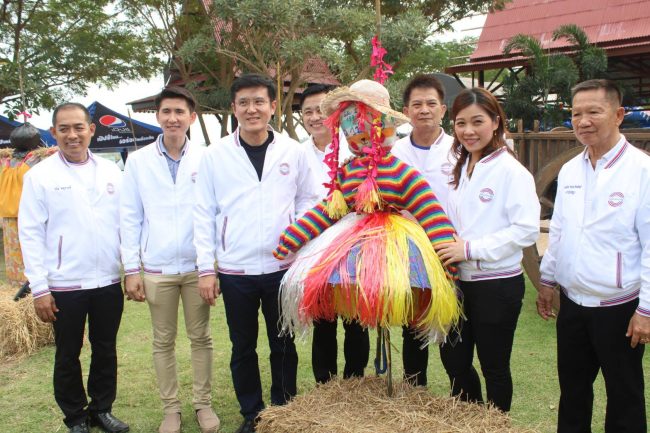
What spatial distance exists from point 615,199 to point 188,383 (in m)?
2.95

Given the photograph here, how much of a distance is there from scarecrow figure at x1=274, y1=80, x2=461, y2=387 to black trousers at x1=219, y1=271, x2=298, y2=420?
325mm

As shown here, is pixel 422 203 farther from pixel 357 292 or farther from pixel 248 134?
pixel 248 134

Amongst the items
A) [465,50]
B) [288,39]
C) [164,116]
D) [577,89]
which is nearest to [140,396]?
→ [164,116]

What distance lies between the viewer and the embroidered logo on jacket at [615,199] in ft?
7.65

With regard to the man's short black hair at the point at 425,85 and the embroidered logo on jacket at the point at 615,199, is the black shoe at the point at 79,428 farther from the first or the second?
the embroidered logo on jacket at the point at 615,199

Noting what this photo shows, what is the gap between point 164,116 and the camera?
3129 millimetres

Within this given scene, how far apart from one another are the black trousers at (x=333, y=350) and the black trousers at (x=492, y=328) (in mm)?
785

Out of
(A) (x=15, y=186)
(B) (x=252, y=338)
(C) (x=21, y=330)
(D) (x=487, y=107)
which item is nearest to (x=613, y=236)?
(D) (x=487, y=107)

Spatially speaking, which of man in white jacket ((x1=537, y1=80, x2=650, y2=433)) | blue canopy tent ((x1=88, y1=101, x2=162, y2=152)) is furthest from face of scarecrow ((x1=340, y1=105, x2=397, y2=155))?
blue canopy tent ((x1=88, y1=101, x2=162, y2=152))

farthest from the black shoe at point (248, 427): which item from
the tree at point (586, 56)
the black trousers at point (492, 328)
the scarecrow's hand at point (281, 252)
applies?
the tree at point (586, 56)

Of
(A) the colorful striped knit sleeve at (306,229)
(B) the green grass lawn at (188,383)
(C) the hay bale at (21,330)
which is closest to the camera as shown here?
(A) the colorful striped knit sleeve at (306,229)

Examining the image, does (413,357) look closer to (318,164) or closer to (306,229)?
(306,229)

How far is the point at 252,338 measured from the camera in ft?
10.1

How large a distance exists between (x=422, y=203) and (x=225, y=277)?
1110 millimetres
